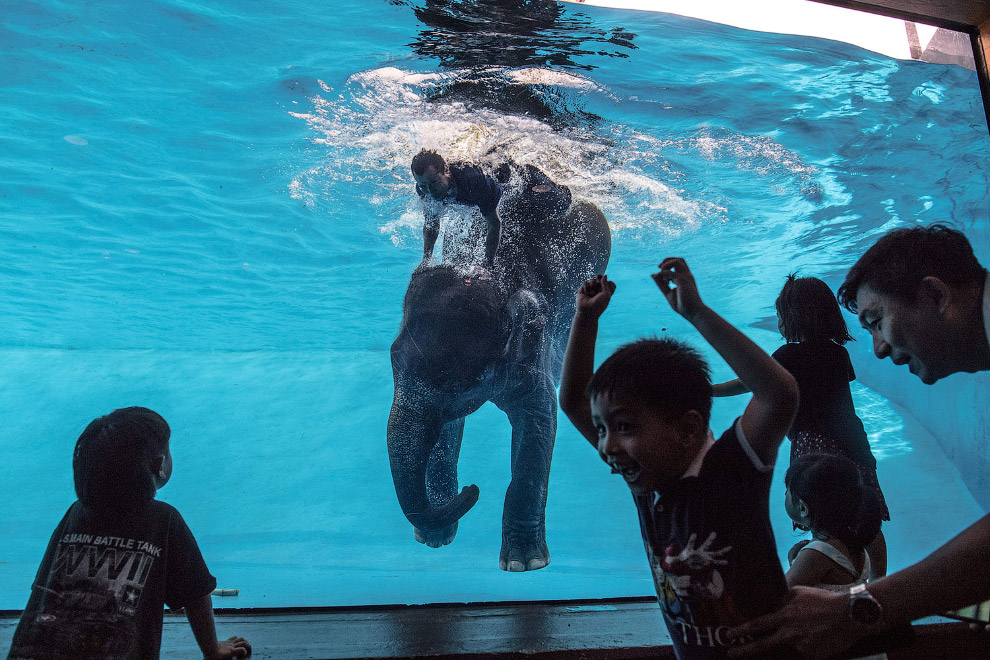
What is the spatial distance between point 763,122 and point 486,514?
58.0 ft

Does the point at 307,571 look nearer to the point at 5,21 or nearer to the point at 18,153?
the point at 18,153

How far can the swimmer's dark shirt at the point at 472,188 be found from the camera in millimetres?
4395

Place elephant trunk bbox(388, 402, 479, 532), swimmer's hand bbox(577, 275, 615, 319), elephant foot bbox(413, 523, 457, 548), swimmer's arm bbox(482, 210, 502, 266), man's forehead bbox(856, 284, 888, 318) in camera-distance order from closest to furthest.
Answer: swimmer's hand bbox(577, 275, 615, 319), man's forehead bbox(856, 284, 888, 318), elephant trunk bbox(388, 402, 479, 532), elephant foot bbox(413, 523, 457, 548), swimmer's arm bbox(482, 210, 502, 266)

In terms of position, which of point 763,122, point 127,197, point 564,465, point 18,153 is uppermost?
point 763,122

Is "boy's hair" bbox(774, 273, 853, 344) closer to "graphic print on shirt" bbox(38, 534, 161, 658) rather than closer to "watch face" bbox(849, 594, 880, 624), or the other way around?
"watch face" bbox(849, 594, 880, 624)

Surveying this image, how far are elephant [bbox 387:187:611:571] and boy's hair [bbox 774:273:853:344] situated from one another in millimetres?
1880

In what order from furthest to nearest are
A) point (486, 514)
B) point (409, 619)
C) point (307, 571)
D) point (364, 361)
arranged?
point (486, 514) → point (364, 361) → point (307, 571) → point (409, 619)

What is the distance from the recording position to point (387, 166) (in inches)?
236

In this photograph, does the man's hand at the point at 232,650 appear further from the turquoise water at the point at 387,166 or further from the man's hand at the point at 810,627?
the turquoise water at the point at 387,166

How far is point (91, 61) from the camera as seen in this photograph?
4.96m

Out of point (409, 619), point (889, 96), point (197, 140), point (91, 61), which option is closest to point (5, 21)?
point (91, 61)

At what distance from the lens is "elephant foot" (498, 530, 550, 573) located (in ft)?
13.9

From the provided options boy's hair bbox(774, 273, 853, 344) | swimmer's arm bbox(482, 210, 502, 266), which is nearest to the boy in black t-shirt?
boy's hair bbox(774, 273, 853, 344)

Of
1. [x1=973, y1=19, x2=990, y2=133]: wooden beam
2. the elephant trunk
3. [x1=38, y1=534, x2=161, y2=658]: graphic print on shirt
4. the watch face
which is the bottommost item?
the elephant trunk
